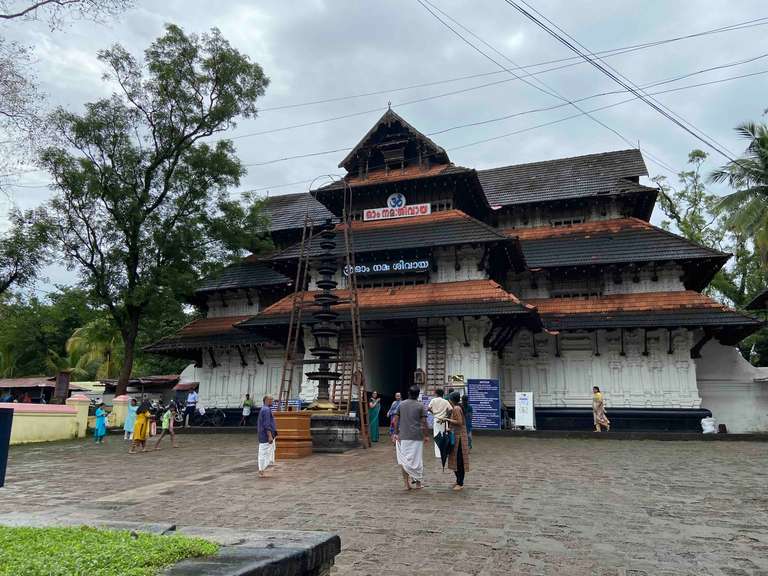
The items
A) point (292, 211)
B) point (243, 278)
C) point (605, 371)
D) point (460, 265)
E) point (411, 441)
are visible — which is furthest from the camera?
point (292, 211)

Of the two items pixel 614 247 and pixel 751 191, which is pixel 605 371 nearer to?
pixel 614 247

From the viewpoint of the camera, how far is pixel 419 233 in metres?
20.5

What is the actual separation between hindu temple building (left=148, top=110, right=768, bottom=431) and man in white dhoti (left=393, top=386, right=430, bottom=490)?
8.74 metres

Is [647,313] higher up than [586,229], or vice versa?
[586,229]

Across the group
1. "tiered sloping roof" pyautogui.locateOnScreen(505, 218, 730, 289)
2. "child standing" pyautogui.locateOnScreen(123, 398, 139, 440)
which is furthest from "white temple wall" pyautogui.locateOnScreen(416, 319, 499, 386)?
"child standing" pyautogui.locateOnScreen(123, 398, 139, 440)

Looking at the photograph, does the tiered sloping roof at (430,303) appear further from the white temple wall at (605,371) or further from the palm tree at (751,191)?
the palm tree at (751,191)

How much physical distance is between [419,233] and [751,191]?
1326 centimetres

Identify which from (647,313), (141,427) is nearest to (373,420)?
(141,427)

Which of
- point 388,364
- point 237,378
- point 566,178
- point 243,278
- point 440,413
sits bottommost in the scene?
point 440,413

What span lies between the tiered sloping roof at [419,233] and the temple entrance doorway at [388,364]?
133 inches

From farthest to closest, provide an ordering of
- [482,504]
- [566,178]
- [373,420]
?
[566,178]
[373,420]
[482,504]

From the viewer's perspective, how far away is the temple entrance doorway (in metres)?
21.8

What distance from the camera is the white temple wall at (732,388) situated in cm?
2017

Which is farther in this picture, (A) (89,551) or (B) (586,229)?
(B) (586,229)
